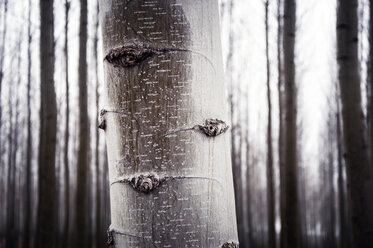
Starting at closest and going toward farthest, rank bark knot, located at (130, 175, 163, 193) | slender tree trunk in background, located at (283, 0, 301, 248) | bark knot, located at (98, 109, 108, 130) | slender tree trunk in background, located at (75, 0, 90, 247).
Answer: bark knot, located at (130, 175, 163, 193), bark knot, located at (98, 109, 108, 130), slender tree trunk in background, located at (283, 0, 301, 248), slender tree trunk in background, located at (75, 0, 90, 247)

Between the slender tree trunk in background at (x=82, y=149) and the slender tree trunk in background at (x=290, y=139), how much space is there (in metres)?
3.98

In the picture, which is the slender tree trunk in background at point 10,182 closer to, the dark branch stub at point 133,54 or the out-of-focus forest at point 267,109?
the out-of-focus forest at point 267,109

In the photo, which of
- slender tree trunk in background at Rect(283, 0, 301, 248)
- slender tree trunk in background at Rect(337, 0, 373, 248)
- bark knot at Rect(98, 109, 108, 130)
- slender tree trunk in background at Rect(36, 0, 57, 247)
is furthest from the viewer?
slender tree trunk in background at Rect(36, 0, 57, 247)

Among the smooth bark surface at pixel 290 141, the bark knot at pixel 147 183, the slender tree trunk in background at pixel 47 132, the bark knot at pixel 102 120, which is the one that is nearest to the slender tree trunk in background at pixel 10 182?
the slender tree trunk in background at pixel 47 132

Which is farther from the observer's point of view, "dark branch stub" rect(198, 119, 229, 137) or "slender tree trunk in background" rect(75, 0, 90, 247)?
"slender tree trunk in background" rect(75, 0, 90, 247)

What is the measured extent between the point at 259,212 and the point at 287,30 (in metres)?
15.4

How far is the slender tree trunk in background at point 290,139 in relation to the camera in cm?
634

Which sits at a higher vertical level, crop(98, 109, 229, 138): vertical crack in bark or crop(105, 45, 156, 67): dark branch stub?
crop(105, 45, 156, 67): dark branch stub

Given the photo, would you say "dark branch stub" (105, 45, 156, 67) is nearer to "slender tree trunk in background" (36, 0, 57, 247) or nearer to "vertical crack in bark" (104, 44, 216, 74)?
"vertical crack in bark" (104, 44, 216, 74)

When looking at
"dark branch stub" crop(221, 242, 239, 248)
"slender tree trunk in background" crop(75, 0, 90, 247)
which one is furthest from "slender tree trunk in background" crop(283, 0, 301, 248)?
"dark branch stub" crop(221, 242, 239, 248)

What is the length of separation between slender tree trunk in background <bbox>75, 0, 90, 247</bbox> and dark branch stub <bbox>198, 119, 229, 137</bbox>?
725cm

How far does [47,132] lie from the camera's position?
6.77 m

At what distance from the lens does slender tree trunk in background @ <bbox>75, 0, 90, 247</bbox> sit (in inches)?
300

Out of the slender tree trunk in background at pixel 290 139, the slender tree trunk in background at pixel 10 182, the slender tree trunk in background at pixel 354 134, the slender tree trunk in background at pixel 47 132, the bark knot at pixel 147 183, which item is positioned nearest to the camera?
the bark knot at pixel 147 183
